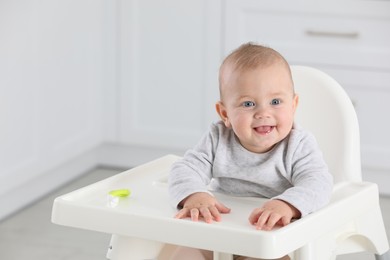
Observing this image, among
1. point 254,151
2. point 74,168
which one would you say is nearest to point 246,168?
point 254,151

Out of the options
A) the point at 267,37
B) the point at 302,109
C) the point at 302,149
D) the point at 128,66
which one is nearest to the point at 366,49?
the point at 267,37

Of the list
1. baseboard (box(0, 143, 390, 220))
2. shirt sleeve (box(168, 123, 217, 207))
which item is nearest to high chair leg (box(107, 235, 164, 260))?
shirt sleeve (box(168, 123, 217, 207))

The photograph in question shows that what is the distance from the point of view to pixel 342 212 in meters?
1.48

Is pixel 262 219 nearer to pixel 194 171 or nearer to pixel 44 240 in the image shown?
pixel 194 171

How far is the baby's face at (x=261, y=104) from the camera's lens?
1.51m

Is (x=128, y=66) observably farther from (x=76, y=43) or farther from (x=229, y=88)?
(x=229, y=88)

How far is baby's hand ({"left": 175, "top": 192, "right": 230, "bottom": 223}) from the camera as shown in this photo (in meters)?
1.42

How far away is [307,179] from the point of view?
1498 mm

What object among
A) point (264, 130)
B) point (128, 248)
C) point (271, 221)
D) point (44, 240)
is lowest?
point (44, 240)

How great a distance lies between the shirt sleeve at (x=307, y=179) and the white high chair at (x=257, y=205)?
2 centimetres

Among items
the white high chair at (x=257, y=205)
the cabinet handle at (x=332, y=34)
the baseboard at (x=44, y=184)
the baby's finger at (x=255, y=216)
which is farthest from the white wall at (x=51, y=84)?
the baby's finger at (x=255, y=216)

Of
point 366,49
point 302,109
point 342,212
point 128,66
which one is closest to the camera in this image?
point 342,212

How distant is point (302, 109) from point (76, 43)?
1.17 metres

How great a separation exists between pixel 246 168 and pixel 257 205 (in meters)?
0.07
